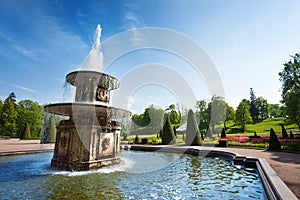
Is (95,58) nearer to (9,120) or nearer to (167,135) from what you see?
(167,135)

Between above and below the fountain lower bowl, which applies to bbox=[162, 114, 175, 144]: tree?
below

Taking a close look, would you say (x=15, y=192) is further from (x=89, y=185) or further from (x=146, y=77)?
(x=146, y=77)

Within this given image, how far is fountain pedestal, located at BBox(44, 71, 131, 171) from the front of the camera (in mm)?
7840

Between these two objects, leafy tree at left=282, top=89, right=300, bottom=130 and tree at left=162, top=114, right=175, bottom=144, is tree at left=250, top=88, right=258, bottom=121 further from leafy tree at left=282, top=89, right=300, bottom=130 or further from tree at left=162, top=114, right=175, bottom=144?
tree at left=162, top=114, right=175, bottom=144

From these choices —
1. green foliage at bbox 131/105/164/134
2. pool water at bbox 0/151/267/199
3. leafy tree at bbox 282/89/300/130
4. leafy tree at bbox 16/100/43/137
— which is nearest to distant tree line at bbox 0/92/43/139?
leafy tree at bbox 16/100/43/137

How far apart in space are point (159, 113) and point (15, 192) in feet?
199

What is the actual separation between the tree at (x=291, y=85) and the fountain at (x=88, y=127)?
32557 mm

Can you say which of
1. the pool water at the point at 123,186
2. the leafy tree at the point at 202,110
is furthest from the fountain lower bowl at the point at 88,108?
the leafy tree at the point at 202,110

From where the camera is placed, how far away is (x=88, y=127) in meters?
8.09

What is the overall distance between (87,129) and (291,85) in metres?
39.1

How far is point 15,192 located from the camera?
4.75 meters

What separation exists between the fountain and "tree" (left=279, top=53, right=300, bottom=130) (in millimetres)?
32557

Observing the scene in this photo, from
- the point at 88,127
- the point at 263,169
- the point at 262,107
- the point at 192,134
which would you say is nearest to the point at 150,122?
the point at 192,134

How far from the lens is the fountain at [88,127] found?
309 inches
